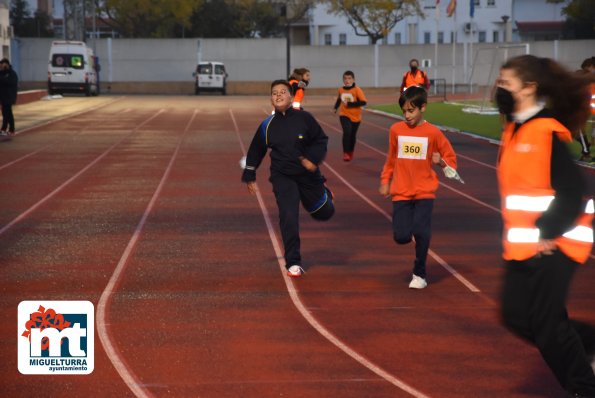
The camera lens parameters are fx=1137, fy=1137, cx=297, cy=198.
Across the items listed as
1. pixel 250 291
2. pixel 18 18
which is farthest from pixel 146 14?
pixel 250 291

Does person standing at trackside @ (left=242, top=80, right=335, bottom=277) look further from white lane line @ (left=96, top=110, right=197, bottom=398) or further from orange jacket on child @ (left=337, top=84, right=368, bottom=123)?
orange jacket on child @ (left=337, top=84, right=368, bottom=123)

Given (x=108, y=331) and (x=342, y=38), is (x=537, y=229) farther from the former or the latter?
(x=342, y=38)

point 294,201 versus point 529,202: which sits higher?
point 529,202

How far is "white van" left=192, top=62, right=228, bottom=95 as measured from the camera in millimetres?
65688

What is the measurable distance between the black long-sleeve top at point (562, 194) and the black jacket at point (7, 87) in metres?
24.3

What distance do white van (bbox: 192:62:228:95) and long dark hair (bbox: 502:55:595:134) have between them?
60.6 m

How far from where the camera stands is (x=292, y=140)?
1018 cm

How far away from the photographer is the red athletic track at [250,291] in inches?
266

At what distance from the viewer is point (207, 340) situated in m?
7.75

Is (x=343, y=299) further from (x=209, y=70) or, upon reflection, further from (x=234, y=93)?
(x=234, y=93)

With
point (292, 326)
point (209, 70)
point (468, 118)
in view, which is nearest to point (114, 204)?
point (292, 326)

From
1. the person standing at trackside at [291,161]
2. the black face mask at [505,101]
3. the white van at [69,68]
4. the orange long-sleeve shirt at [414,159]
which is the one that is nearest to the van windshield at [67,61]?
the white van at [69,68]

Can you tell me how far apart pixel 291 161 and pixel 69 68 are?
49935mm

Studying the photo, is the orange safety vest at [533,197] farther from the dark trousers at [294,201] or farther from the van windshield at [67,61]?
the van windshield at [67,61]
